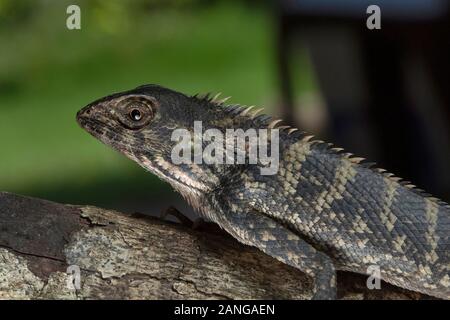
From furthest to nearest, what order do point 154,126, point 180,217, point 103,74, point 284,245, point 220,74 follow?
point 220,74 → point 103,74 → point 180,217 → point 154,126 → point 284,245

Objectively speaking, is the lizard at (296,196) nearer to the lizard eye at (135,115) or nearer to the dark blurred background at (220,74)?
the lizard eye at (135,115)

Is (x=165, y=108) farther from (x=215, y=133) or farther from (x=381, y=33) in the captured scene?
(x=381, y=33)

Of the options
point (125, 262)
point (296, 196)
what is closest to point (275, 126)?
point (296, 196)

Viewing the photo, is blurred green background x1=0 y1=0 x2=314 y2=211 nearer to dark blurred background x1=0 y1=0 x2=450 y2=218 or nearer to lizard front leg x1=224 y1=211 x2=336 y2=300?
dark blurred background x1=0 y1=0 x2=450 y2=218

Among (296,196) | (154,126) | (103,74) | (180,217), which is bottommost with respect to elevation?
(180,217)

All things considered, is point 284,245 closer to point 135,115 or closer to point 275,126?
point 275,126

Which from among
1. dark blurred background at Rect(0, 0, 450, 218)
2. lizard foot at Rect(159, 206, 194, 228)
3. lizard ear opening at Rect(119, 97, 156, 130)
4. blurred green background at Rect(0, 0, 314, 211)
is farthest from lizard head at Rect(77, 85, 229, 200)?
blurred green background at Rect(0, 0, 314, 211)

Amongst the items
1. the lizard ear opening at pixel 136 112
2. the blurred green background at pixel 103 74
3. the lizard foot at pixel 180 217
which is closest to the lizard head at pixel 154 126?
the lizard ear opening at pixel 136 112
